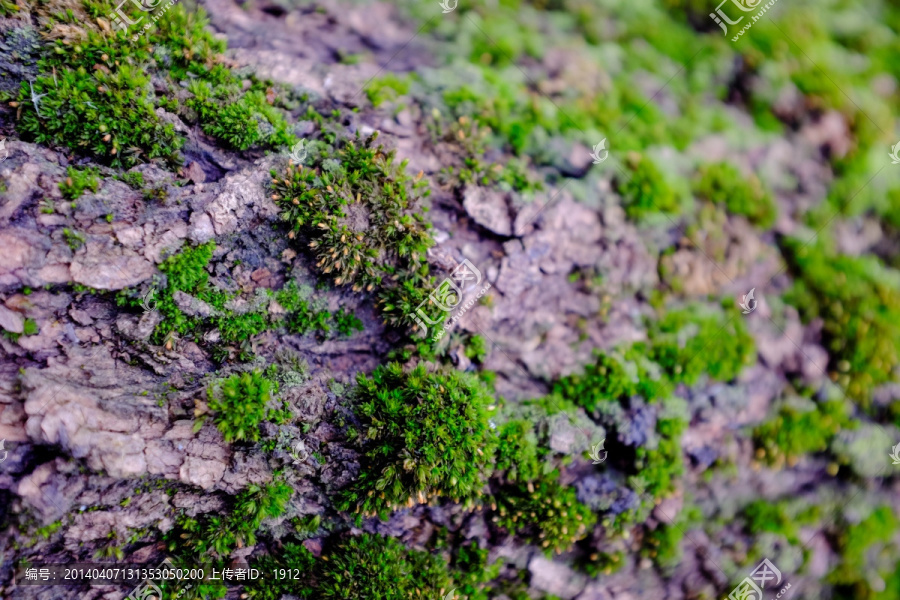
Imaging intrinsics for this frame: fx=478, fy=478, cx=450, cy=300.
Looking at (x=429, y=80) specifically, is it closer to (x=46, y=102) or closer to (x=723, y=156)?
(x=46, y=102)

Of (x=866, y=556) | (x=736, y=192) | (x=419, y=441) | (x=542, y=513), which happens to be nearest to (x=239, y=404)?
(x=419, y=441)

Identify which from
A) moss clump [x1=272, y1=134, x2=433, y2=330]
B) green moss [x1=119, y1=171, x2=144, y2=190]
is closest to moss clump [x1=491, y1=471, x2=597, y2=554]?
moss clump [x1=272, y1=134, x2=433, y2=330]

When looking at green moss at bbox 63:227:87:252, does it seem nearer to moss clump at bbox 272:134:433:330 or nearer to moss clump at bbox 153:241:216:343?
moss clump at bbox 153:241:216:343

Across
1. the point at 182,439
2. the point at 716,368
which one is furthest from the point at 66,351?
the point at 716,368

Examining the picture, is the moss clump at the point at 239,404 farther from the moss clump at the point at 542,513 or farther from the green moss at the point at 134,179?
the moss clump at the point at 542,513

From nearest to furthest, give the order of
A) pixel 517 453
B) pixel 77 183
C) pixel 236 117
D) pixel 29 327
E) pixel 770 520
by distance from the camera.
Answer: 1. pixel 29 327
2. pixel 77 183
3. pixel 236 117
4. pixel 517 453
5. pixel 770 520

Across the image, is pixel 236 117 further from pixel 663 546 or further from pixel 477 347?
pixel 663 546
